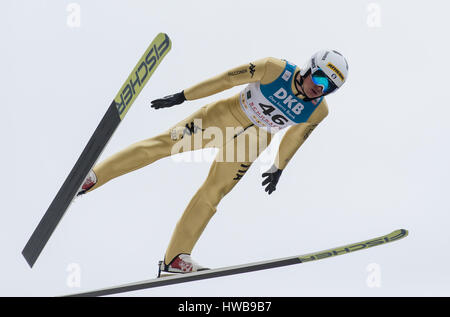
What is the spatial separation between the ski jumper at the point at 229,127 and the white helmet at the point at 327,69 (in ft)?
0.47

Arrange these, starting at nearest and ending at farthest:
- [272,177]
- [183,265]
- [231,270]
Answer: [231,270] → [183,265] → [272,177]

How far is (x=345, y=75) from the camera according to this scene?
4.51m

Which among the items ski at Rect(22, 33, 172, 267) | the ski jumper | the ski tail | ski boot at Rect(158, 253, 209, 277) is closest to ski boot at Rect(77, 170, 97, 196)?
the ski jumper

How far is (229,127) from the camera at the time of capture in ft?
15.6

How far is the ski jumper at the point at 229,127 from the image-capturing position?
14.9 ft

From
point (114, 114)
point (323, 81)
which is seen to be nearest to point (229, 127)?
point (323, 81)

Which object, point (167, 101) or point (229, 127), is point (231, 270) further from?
point (167, 101)

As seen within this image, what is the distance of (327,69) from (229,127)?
0.75m

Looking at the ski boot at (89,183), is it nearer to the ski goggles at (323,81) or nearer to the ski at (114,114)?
the ski at (114,114)

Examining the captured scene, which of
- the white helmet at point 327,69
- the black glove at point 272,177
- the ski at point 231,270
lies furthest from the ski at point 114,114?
the black glove at point 272,177

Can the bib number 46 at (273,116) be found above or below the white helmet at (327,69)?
below

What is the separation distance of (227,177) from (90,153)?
3.31 feet
